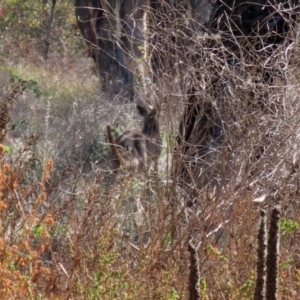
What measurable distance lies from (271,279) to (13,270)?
62.2 inches

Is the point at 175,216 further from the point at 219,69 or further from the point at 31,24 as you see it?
the point at 31,24

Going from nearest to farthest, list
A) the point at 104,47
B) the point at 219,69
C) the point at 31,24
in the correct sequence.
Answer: the point at 219,69, the point at 104,47, the point at 31,24

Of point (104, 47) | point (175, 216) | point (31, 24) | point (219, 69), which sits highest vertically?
point (219, 69)

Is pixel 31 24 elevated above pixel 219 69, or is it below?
below

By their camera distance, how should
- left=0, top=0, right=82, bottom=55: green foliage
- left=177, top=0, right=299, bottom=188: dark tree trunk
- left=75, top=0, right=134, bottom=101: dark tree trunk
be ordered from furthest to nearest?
left=0, top=0, right=82, bottom=55: green foliage, left=75, top=0, right=134, bottom=101: dark tree trunk, left=177, top=0, right=299, bottom=188: dark tree trunk

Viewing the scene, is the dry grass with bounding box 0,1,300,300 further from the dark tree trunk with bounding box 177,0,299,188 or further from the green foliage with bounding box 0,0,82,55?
the green foliage with bounding box 0,0,82,55

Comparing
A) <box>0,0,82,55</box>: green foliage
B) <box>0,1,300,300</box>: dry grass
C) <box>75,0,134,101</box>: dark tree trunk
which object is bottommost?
<box>0,0,82,55</box>: green foliage

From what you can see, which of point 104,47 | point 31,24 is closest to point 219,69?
point 104,47

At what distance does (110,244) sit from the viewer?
15.2 feet

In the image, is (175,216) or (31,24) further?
(31,24)

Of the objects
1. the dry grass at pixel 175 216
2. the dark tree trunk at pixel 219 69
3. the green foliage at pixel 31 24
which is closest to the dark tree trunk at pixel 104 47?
the dark tree trunk at pixel 219 69

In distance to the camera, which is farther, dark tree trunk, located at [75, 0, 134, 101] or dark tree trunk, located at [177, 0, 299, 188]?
dark tree trunk, located at [75, 0, 134, 101]

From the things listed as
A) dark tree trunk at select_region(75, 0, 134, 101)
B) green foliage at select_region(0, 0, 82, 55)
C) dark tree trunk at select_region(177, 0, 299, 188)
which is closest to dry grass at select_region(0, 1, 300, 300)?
dark tree trunk at select_region(177, 0, 299, 188)

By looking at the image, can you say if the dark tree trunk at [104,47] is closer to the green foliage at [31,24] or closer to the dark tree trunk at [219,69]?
the dark tree trunk at [219,69]
